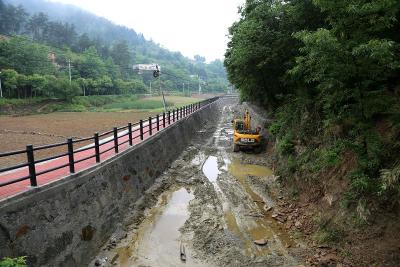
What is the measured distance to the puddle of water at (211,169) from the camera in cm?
1562

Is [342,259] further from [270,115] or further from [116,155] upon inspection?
[270,115]

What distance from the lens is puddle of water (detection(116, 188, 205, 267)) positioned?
27.3ft

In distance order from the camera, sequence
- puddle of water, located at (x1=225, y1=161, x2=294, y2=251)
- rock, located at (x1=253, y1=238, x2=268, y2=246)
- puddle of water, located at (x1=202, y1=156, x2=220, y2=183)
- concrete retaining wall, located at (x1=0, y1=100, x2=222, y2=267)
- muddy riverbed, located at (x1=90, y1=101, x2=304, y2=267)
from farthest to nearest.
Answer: puddle of water, located at (x1=202, y1=156, x2=220, y2=183)
puddle of water, located at (x1=225, y1=161, x2=294, y2=251)
rock, located at (x1=253, y1=238, x2=268, y2=246)
muddy riverbed, located at (x1=90, y1=101, x2=304, y2=267)
concrete retaining wall, located at (x1=0, y1=100, x2=222, y2=267)

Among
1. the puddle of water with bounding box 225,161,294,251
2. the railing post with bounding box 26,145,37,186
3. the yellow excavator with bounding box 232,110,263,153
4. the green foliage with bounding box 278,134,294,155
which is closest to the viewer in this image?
the railing post with bounding box 26,145,37,186

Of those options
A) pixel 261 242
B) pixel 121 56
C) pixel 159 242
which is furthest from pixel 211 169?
pixel 121 56

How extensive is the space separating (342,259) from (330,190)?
239cm

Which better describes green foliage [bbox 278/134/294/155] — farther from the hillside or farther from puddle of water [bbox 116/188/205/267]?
puddle of water [bbox 116/188/205/267]

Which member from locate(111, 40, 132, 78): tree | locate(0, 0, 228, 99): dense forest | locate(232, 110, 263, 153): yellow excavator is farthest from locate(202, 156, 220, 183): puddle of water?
locate(111, 40, 132, 78): tree

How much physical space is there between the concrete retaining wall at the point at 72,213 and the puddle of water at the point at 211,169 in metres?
3.75

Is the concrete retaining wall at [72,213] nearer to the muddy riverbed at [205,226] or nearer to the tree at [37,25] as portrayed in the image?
the muddy riverbed at [205,226]

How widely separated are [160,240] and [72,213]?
9.08ft

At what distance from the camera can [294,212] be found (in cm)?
1043

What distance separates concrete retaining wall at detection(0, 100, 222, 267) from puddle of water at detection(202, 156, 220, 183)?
3.75 m

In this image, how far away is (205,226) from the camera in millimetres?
10023
